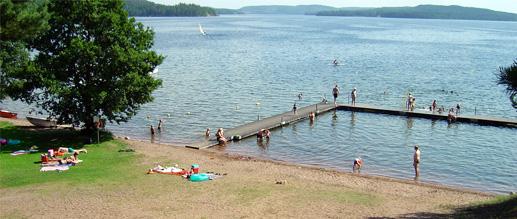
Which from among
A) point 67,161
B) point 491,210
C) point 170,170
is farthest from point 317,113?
point 491,210

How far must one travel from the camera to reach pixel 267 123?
3766 centimetres

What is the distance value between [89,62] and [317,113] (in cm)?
2126

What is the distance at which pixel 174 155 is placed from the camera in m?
26.7

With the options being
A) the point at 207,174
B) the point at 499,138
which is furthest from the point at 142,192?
the point at 499,138

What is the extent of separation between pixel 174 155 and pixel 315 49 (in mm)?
90998

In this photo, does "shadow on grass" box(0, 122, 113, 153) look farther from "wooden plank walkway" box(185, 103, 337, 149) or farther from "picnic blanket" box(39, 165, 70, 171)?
"wooden plank walkway" box(185, 103, 337, 149)

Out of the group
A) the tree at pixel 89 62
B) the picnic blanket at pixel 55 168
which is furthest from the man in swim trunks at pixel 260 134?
the picnic blanket at pixel 55 168

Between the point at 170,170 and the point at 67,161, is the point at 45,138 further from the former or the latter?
the point at 170,170

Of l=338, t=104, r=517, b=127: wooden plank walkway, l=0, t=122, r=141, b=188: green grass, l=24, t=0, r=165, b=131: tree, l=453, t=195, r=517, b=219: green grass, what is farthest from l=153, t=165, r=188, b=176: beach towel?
l=338, t=104, r=517, b=127: wooden plank walkway

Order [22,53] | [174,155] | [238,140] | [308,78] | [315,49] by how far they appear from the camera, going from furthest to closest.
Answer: [315,49] < [308,78] < [238,140] < [22,53] < [174,155]

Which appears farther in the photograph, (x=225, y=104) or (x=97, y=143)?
(x=225, y=104)

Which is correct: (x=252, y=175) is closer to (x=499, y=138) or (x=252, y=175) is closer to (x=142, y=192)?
(x=142, y=192)

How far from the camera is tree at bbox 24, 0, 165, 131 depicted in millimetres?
26359

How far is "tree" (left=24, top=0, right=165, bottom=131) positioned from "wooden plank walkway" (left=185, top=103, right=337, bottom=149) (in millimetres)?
5628
